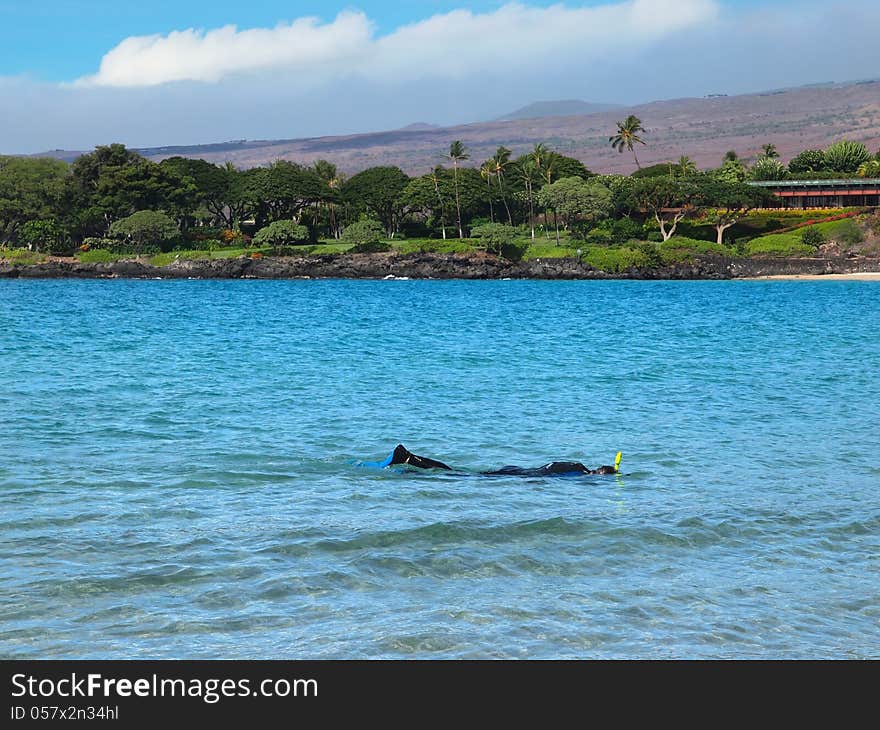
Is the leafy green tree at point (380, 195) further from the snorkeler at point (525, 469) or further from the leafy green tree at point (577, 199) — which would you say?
the snorkeler at point (525, 469)

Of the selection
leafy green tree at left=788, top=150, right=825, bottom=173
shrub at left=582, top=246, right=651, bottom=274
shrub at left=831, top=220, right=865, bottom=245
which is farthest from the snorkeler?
leafy green tree at left=788, top=150, right=825, bottom=173

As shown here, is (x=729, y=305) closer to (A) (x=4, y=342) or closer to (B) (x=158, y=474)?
(A) (x=4, y=342)

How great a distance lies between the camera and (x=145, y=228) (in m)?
121

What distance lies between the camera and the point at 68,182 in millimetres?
130875

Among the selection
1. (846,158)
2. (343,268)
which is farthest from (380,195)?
(846,158)

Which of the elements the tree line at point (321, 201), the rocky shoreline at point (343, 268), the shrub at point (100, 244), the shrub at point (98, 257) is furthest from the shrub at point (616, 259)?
the shrub at point (100, 244)

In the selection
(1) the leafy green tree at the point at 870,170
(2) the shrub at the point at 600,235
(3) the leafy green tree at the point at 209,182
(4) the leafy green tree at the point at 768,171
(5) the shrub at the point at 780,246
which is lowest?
(5) the shrub at the point at 780,246

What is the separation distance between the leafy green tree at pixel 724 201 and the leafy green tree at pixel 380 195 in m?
37.4

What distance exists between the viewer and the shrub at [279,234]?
123 meters

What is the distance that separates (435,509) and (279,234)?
370 ft

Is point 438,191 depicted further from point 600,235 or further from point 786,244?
point 786,244

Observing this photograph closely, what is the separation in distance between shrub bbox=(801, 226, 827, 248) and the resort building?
1751 centimetres
